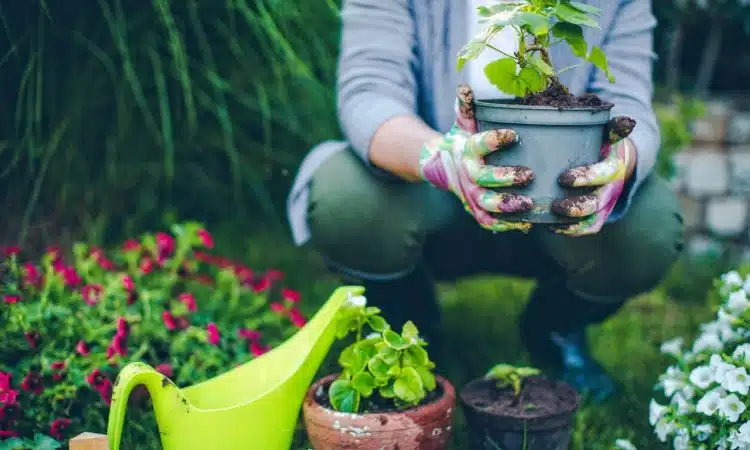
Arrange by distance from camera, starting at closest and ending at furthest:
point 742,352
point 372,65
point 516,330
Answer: point 742,352 < point 372,65 < point 516,330

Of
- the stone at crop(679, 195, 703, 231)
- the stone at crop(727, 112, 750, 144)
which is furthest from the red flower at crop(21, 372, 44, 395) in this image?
the stone at crop(727, 112, 750, 144)

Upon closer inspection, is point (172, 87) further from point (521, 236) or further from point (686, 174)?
point (686, 174)

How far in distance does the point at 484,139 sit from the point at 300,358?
0.42 meters

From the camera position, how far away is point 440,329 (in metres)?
1.69

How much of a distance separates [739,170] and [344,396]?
6.47 ft

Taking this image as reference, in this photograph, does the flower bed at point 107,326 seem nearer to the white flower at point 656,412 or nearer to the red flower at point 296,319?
the red flower at point 296,319

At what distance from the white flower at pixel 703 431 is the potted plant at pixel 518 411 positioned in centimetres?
17

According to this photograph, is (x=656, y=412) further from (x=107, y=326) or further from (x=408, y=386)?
(x=107, y=326)

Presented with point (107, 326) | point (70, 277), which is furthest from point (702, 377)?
point (70, 277)

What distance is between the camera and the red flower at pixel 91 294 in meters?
1.50

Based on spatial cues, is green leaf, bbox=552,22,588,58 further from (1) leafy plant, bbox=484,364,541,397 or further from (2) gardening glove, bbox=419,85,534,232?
(1) leafy plant, bbox=484,364,541,397

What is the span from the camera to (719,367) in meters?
1.20

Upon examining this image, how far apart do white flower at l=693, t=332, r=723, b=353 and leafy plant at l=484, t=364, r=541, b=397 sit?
0.86 ft

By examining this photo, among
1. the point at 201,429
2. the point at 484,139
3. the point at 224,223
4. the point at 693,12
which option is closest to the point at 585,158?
the point at 484,139
